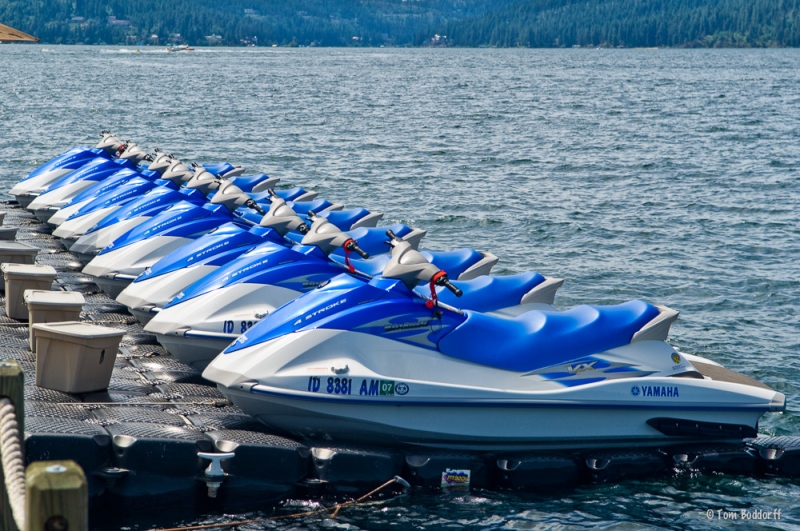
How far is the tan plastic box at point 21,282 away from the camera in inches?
418

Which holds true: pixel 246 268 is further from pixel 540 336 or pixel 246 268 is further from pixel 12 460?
pixel 12 460

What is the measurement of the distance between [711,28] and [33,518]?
178647 millimetres

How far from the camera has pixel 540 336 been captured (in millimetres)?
8617

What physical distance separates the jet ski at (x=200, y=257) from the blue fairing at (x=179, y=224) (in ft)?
2.12

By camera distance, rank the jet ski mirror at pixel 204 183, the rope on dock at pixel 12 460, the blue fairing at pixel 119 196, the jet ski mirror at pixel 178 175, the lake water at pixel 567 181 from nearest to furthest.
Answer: the rope on dock at pixel 12 460 → the lake water at pixel 567 181 → the jet ski mirror at pixel 204 183 → the blue fairing at pixel 119 196 → the jet ski mirror at pixel 178 175

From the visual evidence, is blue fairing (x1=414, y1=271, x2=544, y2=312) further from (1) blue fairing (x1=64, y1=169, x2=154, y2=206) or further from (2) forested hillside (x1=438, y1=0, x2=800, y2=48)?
(2) forested hillside (x1=438, y1=0, x2=800, y2=48)

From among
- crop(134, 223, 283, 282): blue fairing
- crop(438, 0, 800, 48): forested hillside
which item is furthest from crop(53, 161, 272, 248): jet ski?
crop(438, 0, 800, 48): forested hillside

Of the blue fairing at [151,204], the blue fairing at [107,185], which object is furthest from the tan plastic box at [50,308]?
the blue fairing at [107,185]

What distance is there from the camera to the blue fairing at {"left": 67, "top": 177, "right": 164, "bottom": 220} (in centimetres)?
1402

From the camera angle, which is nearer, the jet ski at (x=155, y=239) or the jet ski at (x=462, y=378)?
the jet ski at (x=462, y=378)

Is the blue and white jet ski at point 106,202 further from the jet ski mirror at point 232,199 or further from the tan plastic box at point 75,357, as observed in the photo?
the tan plastic box at point 75,357

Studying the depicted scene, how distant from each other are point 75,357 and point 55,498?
219 inches

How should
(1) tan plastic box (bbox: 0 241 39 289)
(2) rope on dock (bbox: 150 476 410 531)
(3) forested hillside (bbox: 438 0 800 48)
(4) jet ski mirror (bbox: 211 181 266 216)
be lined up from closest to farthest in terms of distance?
1. (2) rope on dock (bbox: 150 476 410 531)
2. (1) tan plastic box (bbox: 0 241 39 289)
3. (4) jet ski mirror (bbox: 211 181 266 216)
4. (3) forested hillside (bbox: 438 0 800 48)

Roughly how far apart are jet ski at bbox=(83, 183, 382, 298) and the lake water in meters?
4.34
